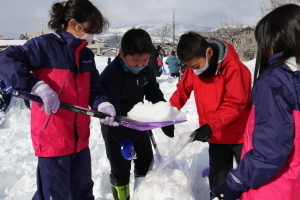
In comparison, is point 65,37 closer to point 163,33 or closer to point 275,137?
point 275,137

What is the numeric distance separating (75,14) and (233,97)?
Result: 1.29 meters

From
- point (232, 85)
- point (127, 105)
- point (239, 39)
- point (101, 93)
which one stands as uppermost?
point (232, 85)

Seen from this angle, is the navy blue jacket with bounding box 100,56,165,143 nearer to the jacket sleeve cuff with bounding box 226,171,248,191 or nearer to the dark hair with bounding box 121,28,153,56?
the dark hair with bounding box 121,28,153,56

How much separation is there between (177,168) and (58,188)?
0.95 metres

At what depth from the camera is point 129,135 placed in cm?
234

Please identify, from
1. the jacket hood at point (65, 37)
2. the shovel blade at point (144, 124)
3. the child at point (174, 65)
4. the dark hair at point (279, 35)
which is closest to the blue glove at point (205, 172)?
the shovel blade at point (144, 124)

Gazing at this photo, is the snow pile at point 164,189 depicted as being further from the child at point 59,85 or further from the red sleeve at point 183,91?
the red sleeve at point 183,91

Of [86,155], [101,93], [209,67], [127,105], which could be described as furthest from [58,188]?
[209,67]

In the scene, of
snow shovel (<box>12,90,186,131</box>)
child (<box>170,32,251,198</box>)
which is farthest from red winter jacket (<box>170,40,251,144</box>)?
snow shovel (<box>12,90,186,131</box>)

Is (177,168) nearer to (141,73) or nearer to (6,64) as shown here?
(141,73)

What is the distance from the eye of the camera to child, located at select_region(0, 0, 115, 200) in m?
1.56

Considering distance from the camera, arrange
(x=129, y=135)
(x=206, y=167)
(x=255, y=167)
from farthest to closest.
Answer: (x=206, y=167) → (x=129, y=135) → (x=255, y=167)

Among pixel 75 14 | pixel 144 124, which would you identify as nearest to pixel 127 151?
pixel 144 124

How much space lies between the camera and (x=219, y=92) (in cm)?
214
